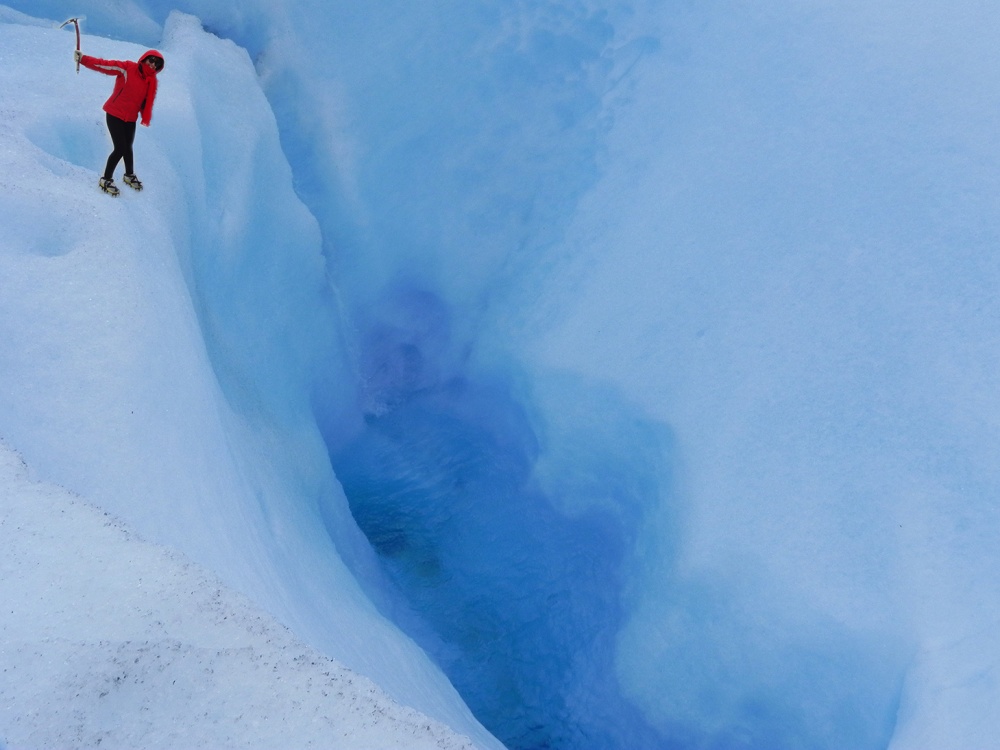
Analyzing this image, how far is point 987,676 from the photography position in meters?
3.48

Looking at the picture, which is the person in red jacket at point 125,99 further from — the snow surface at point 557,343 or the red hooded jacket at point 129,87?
the snow surface at point 557,343

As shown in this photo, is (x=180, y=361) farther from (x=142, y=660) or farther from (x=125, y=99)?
(x=142, y=660)

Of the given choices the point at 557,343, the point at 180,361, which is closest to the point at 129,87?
the point at 180,361

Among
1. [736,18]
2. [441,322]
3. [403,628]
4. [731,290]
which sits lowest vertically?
[403,628]

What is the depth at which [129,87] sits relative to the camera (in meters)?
3.48

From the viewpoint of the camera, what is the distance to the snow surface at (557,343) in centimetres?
327

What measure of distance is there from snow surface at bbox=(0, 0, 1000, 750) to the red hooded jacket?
363 mm

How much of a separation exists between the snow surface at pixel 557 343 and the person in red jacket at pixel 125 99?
19 centimetres

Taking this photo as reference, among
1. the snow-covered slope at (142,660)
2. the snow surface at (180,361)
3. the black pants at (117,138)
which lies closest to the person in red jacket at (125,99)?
the black pants at (117,138)

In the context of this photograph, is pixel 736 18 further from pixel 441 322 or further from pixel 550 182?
pixel 441 322

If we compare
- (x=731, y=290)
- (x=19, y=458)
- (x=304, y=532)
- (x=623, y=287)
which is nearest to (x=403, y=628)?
(x=304, y=532)

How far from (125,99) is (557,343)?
9.42 feet

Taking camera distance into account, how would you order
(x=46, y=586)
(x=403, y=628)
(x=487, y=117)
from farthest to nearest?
(x=487, y=117) < (x=403, y=628) < (x=46, y=586)

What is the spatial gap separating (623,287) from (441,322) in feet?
5.45
